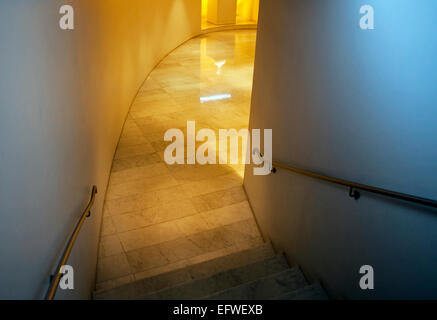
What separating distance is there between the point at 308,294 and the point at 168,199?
2839 mm

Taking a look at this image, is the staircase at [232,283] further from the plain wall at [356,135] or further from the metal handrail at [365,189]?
the metal handrail at [365,189]

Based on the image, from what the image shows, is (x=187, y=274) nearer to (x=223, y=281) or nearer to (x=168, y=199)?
(x=223, y=281)

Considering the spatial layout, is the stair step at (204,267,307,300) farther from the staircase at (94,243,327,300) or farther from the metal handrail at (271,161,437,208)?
the metal handrail at (271,161,437,208)

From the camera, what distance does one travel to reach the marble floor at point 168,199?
4953mm

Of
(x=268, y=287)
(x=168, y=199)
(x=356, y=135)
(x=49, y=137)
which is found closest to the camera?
(x=49, y=137)

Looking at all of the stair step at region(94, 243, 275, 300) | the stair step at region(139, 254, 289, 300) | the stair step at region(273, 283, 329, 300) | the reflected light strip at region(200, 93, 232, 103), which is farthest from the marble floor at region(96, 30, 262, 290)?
the stair step at region(273, 283, 329, 300)

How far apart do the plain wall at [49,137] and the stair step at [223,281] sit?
83cm

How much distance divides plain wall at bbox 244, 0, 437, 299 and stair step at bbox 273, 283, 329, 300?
0.07 metres

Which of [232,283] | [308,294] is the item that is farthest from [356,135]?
[232,283]

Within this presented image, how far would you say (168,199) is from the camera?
5961mm
